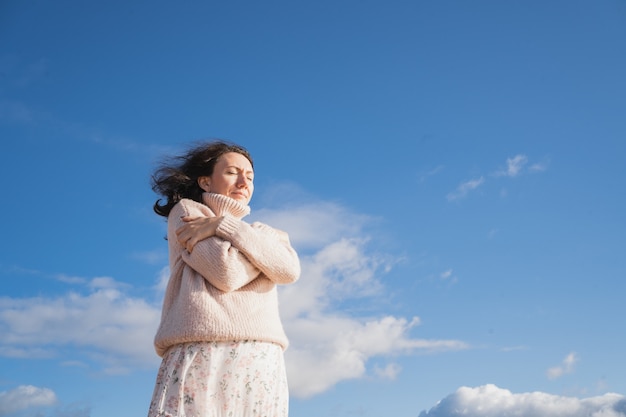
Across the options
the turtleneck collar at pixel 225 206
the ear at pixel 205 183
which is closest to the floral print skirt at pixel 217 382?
the turtleneck collar at pixel 225 206

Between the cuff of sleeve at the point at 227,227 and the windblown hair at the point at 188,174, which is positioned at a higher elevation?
the windblown hair at the point at 188,174

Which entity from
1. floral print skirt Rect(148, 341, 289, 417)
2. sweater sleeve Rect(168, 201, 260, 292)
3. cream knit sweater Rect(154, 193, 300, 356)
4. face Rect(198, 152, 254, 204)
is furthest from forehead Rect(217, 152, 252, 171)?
floral print skirt Rect(148, 341, 289, 417)

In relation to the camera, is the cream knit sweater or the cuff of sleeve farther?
the cuff of sleeve

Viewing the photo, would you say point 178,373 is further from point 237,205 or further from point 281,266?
point 237,205

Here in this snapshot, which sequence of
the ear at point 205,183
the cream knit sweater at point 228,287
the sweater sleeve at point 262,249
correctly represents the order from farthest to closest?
the ear at point 205,183, the sweater sleeve at point 262,249, the cream knit sweater at point 228,287

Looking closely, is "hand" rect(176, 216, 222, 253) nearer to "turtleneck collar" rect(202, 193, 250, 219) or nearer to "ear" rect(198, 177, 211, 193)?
"turtleneck collar" rect(202, 193, 250, 219)

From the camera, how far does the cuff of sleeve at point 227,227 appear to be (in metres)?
4.65

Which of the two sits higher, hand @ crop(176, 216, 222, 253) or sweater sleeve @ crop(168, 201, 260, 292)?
hand @ crop(176, 216, 222, 253)

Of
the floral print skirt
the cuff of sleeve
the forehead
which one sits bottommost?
the floral print skirt

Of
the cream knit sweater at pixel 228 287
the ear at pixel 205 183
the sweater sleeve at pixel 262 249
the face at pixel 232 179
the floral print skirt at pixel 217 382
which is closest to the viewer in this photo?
the floral print skirt at pixel 217 382

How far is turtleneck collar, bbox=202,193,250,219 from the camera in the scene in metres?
5.09

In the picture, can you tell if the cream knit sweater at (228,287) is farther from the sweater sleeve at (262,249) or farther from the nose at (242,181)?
the nose at (242,181)

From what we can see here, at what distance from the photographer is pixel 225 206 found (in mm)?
5086

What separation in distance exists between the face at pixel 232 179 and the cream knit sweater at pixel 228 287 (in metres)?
0.43
